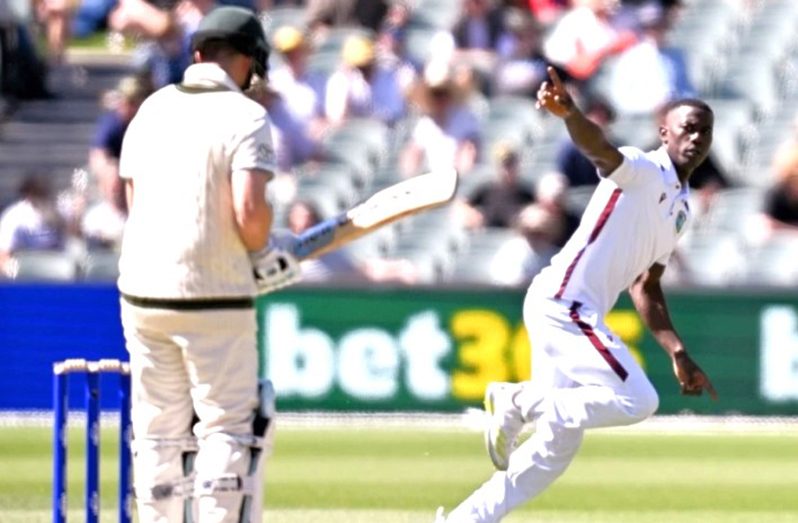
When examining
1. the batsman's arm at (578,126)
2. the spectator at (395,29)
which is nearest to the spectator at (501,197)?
the spectator at (395,29)

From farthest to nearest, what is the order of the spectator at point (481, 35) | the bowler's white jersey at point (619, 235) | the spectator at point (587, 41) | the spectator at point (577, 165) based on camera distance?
the spectator at point (481, 35) → the spectator at point (587, 41) → the spectator at point (577, 165) → the bowler's white jersey at point (619, 235)

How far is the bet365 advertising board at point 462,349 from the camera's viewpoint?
13.3 metres

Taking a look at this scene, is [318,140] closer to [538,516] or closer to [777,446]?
[777,446]

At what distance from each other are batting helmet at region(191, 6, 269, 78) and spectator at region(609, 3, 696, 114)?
935cm

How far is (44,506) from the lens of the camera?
922cm

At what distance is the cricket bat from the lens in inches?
240

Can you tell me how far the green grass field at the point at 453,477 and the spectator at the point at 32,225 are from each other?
2546 millimetres

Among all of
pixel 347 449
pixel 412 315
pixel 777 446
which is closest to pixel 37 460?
pixel 347 449

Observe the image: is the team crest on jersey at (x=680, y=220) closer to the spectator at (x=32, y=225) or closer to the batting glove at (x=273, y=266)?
the batting glove at (x=273, y=266)

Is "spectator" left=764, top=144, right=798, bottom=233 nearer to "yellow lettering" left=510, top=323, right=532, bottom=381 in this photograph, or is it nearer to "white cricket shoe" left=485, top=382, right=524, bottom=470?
"yellow lettering" left=510, top=323, right=532, bottom=381

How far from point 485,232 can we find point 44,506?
5.76 m

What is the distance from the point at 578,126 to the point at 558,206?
22.9ft

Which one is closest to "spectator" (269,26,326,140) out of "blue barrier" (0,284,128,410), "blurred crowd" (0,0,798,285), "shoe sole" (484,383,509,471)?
"blurred crowd" (0,0,798,285)

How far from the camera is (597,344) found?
7.32 m
